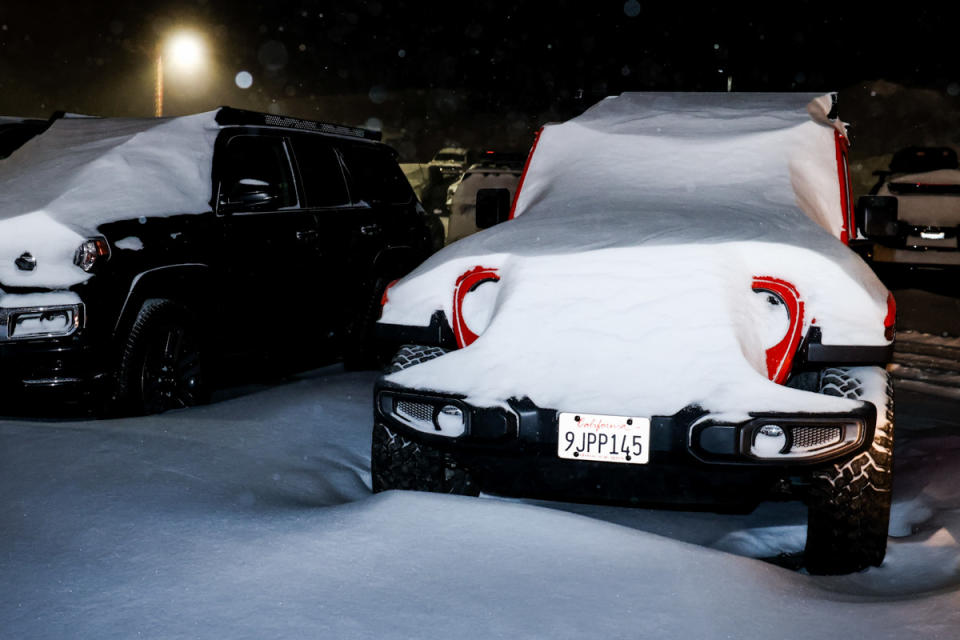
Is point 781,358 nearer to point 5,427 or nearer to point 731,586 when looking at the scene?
point 731,586

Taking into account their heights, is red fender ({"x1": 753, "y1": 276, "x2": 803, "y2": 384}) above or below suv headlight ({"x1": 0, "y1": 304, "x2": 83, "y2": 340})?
above

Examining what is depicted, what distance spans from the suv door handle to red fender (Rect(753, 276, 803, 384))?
150 inches

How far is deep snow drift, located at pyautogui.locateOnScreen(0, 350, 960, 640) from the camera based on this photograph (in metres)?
2.68

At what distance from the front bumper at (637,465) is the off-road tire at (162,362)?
231 cm

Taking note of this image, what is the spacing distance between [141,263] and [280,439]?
1379mm

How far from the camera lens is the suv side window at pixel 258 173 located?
6133mm

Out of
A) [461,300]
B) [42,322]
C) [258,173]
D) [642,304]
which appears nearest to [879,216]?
[642,304]

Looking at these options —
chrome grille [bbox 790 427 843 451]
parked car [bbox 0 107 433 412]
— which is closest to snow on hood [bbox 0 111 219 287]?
parked car [bbox 0 107 433 412]

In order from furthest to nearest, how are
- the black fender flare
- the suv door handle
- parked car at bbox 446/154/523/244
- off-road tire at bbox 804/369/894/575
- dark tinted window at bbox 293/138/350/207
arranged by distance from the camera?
parked car at bbox 446/154/523/244 < dark tinted window at bbox 293/138/350/207 < the suv door handle < the black fender flare < off-road tire at bbox 804/369/894/575

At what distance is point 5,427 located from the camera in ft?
15.1

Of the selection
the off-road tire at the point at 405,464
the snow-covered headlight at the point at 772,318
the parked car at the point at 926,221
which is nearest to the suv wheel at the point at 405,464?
the off-road tire at the point at 405,464

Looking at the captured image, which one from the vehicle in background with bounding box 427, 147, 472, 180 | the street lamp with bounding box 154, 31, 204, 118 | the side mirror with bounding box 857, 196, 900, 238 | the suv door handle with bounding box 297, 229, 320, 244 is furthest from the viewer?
the vehicle in background with bounding box 427, 147, 472, 180

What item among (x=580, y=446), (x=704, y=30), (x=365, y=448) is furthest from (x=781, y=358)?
(x=704, y=30)

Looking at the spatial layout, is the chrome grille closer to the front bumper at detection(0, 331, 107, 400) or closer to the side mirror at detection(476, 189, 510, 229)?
the side mirror at detection(476, 189, 510, 229)
